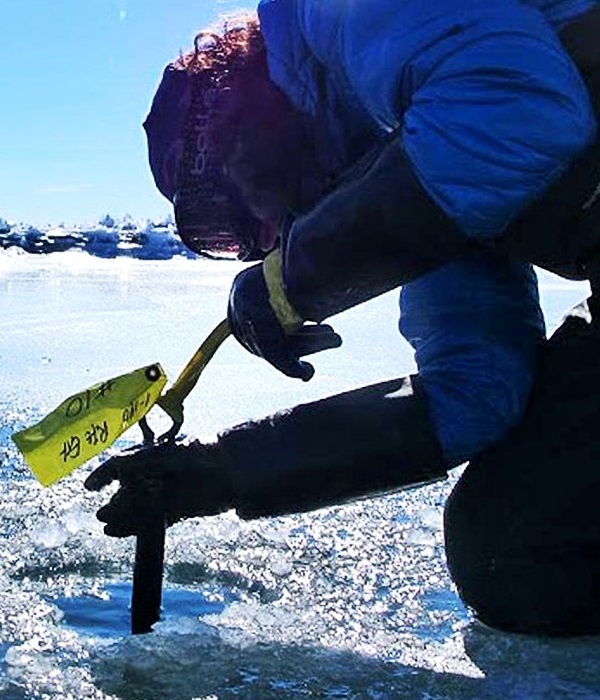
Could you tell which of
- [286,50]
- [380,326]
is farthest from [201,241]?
[380,326]

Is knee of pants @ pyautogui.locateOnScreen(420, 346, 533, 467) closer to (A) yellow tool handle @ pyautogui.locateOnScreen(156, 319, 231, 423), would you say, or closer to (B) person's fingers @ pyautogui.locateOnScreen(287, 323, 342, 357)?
(B) person's fingers @ pyautogui.locateOnScreen(287, 323, 342, 357)

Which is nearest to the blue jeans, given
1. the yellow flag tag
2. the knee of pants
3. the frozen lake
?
the knee of pants

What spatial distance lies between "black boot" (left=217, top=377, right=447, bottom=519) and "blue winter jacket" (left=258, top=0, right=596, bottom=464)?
6 cm

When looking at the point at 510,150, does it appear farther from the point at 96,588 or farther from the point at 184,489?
the point at 96,588

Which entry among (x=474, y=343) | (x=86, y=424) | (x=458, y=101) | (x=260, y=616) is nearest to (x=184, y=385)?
(x=86, y=424)

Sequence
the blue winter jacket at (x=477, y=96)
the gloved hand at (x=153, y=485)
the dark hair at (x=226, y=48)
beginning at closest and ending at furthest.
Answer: the blue winter jacket at (x=477, y=96) < the gloved hand at (x=153, y=485) < the dark hair at (x=226, y=48)

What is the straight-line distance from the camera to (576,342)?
201 centimetres

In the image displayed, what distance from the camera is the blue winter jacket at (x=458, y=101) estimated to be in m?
1.54

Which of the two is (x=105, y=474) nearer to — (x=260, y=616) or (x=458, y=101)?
(x=260, y=616)

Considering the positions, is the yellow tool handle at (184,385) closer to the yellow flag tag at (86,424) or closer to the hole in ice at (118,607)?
the yellow flag tag at (86,424)

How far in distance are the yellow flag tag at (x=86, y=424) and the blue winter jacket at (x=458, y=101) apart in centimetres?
47

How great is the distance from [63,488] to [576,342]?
4.46 ft

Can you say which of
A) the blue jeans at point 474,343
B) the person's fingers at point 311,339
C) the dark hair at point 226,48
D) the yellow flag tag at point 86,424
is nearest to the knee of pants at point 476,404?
the blue jeans at point 474,343

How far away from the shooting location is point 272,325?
6.17 feet
